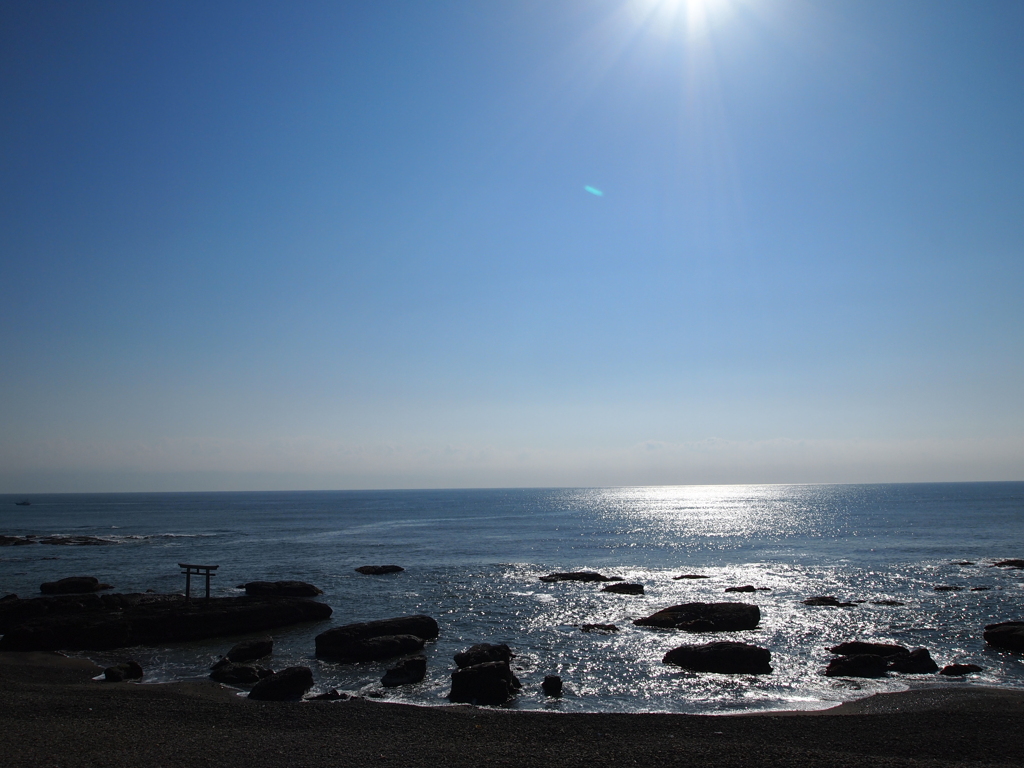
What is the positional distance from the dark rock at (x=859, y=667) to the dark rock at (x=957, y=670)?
210cm

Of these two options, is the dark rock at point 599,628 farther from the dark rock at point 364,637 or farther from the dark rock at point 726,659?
the dark rock at point 364,637

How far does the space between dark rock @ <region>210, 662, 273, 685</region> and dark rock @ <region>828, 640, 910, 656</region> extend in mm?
24771

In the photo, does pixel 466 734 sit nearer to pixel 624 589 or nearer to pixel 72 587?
pixel 624 589

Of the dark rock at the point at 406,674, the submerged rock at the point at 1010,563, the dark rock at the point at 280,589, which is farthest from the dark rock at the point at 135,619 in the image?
the submerged rock at the point at 1010,563

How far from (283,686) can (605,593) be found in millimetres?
28618

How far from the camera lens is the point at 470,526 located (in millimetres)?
115000

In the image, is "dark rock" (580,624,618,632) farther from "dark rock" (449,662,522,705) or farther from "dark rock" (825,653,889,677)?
"dark rock" (449,662,522,705)

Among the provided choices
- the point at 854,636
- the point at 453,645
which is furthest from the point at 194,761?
the point at 854,636

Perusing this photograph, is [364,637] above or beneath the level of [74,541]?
above

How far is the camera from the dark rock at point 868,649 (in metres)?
28.1

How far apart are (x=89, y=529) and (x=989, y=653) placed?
12425 centimetres

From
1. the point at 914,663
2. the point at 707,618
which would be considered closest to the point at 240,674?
the point at 707,618

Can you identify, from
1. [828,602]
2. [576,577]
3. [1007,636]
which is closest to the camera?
[1007,636]

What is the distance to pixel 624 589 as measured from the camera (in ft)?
156
